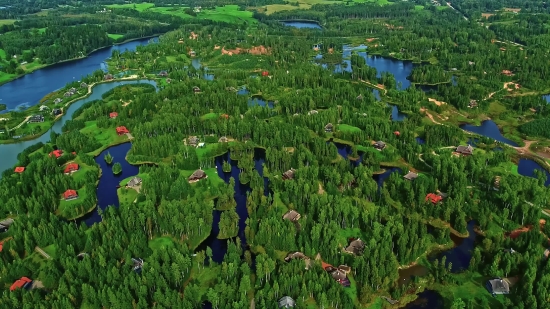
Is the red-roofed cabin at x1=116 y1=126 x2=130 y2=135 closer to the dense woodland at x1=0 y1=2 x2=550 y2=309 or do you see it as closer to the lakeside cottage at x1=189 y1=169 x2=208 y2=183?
→ the dense woodland at x1=0 y1=2 x2=550 y2=309

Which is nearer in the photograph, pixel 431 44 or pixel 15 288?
pixel 15 288

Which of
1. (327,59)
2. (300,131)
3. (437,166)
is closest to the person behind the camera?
(437,166)

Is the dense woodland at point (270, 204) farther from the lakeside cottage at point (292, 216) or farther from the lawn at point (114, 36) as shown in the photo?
the lawn at point (114, 36)

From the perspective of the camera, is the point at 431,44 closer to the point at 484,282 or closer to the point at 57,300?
the point at 484,282

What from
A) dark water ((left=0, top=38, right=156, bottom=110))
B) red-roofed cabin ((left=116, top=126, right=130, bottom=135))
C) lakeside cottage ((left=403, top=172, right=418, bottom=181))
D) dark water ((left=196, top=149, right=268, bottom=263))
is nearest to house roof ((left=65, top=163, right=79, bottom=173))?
red-roofed cabin ((left=116, top=126, right=130, bottom=135))

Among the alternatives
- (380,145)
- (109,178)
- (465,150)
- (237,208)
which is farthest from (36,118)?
(465,150)

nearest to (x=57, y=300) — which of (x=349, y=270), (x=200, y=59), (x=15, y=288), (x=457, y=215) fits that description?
(x=15, y=288)

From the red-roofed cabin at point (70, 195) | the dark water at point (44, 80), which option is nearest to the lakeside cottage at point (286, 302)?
the red-roofed cabin at point (70, 195)

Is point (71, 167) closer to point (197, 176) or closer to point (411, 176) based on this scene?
point (197, 176)
